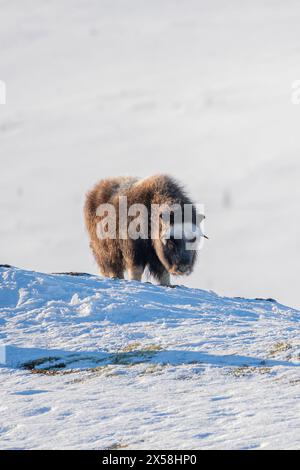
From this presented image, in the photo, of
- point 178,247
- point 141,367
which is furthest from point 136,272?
point 141,367

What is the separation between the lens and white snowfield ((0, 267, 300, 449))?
8.62 meters

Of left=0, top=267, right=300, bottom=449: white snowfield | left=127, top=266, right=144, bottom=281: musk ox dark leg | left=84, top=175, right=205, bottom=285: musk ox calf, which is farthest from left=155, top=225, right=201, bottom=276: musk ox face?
left=0, top=267, right=300, bottom=449: white snowfield

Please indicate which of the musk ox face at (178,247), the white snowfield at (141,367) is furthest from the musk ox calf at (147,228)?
the white snowfield at (141,367)

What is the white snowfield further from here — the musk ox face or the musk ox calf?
the musk ox calf

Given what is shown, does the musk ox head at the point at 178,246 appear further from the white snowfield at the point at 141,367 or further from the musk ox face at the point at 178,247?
the white snowfield at the point at 141,367

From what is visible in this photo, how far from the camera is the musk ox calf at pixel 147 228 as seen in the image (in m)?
16.4

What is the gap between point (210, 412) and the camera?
905cm

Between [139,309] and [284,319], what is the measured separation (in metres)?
1.93

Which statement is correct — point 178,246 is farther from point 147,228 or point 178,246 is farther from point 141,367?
point 141,367

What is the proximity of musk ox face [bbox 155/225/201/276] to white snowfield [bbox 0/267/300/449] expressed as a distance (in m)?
1.68

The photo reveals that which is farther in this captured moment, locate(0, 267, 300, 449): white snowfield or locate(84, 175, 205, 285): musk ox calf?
locate(84, 175, 205, 285): musk ox calf

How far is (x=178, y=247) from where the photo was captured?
1634 cm
